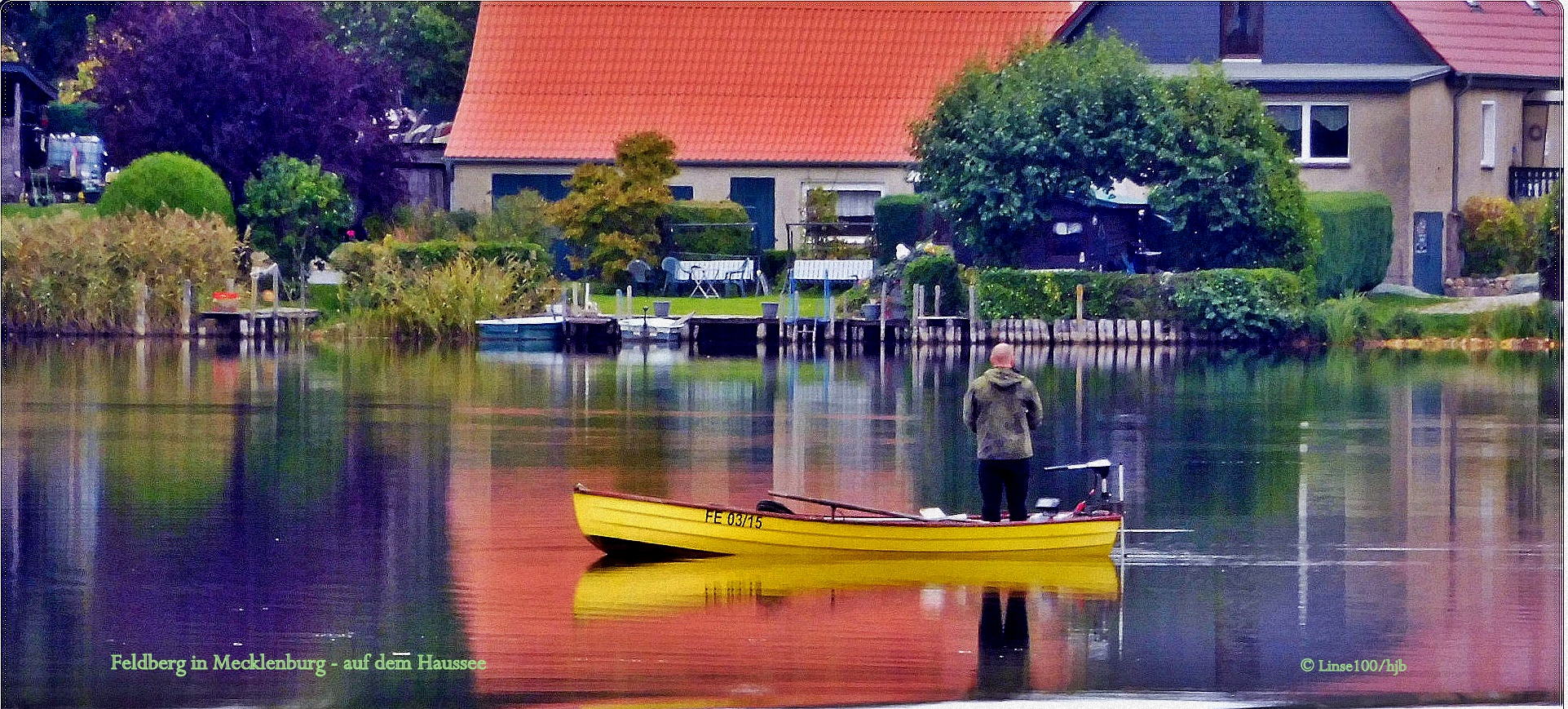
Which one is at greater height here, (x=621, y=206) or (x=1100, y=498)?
(x=621, y=206)

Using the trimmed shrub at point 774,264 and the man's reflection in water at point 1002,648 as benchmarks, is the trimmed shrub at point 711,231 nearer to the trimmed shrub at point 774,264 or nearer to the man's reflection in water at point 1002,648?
the trimmed shrub at point 774,264

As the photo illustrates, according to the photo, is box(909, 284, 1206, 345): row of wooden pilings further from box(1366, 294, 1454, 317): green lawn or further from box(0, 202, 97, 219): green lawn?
box(0, 202, 97, 219): green lawn

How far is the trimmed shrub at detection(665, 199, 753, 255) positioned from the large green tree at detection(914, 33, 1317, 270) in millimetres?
6790

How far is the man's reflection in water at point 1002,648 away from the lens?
14.7 meters

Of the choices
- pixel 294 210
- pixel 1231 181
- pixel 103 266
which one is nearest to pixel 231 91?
pixel 294 210

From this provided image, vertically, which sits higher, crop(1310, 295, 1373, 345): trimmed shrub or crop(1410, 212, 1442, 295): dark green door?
crop(1410, 212, 1442, 295): dark green door

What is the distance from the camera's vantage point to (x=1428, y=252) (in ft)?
165

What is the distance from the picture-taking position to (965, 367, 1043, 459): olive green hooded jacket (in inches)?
733

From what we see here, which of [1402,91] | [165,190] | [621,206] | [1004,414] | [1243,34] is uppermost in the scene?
[1243,34]

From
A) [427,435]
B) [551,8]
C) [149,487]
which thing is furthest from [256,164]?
[149,487]

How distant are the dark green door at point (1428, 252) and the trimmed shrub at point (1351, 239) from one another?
6.11ft

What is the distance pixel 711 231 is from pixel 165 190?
38.8ft

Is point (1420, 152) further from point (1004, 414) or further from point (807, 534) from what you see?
point (807, 534)

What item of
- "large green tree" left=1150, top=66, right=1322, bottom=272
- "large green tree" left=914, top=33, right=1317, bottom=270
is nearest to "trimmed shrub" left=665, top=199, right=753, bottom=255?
"large green tree" left=914, top=33, right=1317, bottom=270
